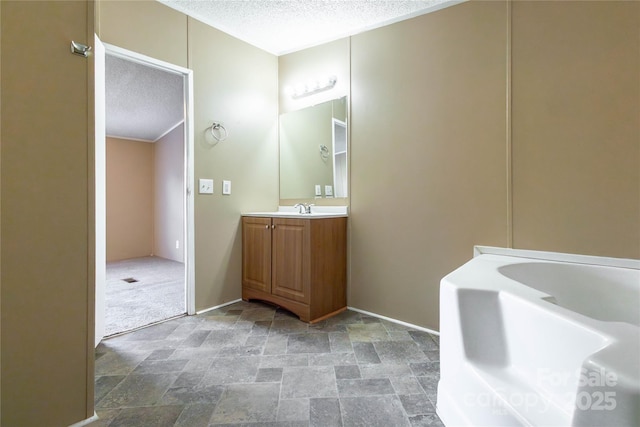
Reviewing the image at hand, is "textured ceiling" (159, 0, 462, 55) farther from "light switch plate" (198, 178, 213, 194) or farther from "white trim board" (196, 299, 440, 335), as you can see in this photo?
"white trim board" (196, 299, 440, 335)

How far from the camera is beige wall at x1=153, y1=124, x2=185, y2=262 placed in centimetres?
454

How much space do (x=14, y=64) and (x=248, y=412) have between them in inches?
61.3

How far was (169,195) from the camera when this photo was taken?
4.80m

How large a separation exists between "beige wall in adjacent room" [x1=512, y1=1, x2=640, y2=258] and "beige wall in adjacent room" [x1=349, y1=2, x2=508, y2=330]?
12cm

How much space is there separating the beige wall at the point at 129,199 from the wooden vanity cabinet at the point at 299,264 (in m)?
3.63

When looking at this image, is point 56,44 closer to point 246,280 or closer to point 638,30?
point 246,280

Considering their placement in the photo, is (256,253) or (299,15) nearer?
(299,15)

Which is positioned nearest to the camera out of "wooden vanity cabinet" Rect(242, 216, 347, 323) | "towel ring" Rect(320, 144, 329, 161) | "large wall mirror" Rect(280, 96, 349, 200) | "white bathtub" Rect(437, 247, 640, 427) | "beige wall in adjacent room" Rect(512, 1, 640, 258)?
"white bathtub" Rect(437, 247, 640, 427)

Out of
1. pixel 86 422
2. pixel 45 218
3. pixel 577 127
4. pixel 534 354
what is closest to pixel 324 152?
pixel 577 127

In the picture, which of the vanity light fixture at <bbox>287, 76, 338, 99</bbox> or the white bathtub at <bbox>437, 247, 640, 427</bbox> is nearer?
the white bathtub at <bbox>437, 247, 640, 427</bbox>

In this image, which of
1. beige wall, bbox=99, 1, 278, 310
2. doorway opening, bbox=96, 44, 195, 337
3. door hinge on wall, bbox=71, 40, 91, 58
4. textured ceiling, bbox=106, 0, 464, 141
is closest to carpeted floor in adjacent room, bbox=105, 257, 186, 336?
doorway opening, bbox=96, 44, 195, 337

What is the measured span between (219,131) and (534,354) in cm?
244

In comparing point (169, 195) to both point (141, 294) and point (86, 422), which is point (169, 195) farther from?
point (86, 422)

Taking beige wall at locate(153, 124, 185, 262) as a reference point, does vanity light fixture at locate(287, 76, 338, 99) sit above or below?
above
